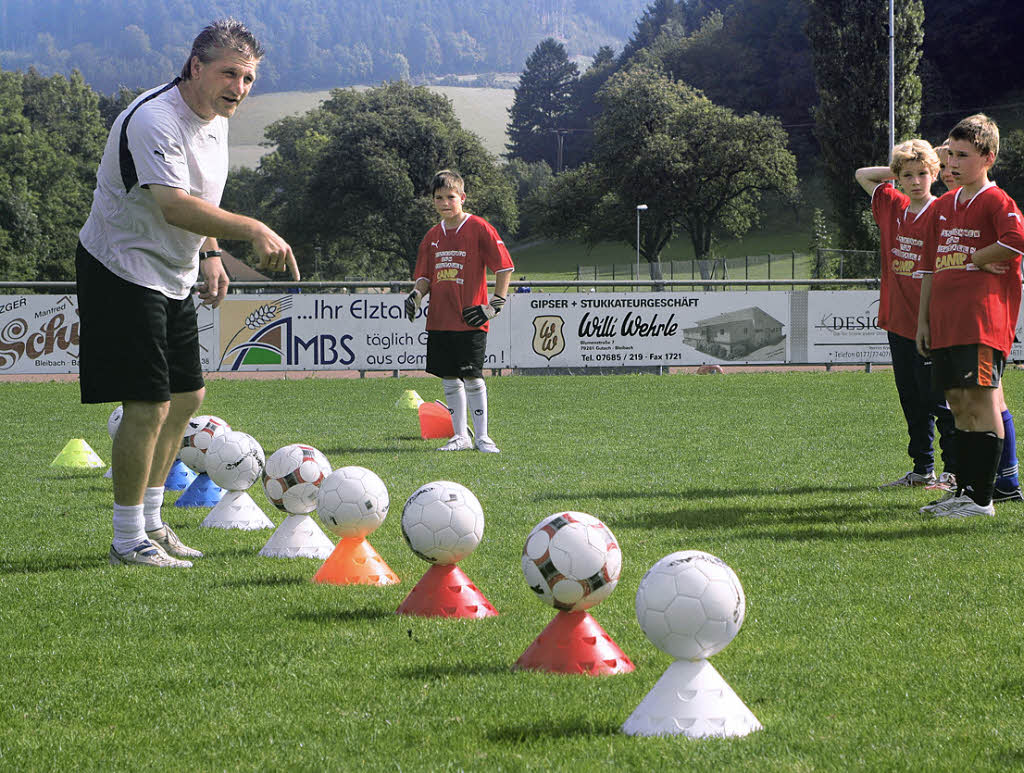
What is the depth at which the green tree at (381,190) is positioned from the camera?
75.6 m

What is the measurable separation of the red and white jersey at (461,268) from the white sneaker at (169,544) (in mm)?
4903

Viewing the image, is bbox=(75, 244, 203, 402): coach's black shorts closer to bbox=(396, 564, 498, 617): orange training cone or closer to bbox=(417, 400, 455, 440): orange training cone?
Result: bbox=(396, 564, 498, 617): orange training cone

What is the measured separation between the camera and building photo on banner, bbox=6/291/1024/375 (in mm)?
18672

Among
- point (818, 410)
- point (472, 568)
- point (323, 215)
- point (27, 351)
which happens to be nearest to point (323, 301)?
point (27, 351)

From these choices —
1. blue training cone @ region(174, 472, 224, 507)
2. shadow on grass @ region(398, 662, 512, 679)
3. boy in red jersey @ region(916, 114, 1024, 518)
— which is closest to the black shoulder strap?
blue training cone @ region(174, 472, 224, 507)

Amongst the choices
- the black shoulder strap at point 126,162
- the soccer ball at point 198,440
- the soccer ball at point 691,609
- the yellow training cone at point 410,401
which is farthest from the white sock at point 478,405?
the soccer ball at point 691,609

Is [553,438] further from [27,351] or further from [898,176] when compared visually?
[27,351]

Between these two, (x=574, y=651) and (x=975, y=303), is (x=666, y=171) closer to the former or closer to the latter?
(x=975, y=303)

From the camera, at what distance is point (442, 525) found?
4.15 m

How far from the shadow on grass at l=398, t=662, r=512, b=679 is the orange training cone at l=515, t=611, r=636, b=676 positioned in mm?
67

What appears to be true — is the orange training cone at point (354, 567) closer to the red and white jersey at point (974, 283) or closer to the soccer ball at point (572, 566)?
the soccer ball at point (572, 566)

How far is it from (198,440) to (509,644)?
11.3ft

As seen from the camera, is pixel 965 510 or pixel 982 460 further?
pixel 965 510

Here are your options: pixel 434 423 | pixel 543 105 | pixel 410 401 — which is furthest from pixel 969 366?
pixel 543 105
